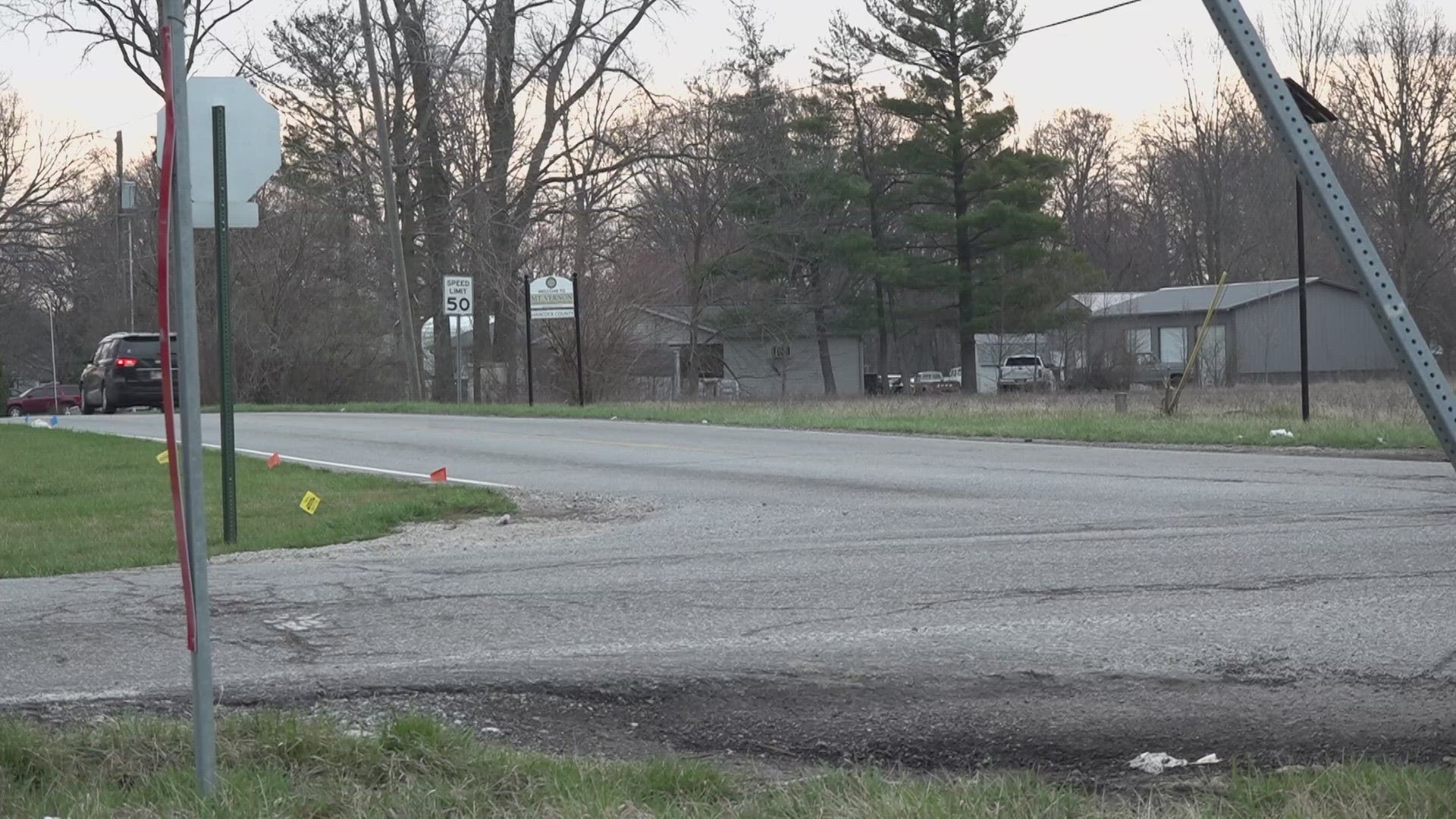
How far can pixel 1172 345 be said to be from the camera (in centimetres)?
6091

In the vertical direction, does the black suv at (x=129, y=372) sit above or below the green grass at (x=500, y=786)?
above

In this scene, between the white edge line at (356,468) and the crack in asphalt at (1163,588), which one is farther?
the white edge line at (356,468)

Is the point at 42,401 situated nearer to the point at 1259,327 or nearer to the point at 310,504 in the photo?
the point at 1259,327

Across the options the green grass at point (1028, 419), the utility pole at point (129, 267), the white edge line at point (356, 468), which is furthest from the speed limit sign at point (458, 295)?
the utility pole at point (129, 267)

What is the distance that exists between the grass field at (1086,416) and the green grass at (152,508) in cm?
992

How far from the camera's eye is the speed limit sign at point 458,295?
31828 millimetres

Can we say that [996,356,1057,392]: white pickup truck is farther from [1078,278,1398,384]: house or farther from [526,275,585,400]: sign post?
[526,275,585,400]: sign post

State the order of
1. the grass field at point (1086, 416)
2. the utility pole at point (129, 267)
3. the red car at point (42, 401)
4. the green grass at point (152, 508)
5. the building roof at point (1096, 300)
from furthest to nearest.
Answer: the red car at point (42, 401), the building roof at point (1096, 300), the utility pole at point (129, 267), the grass field at point (1086, 416), the green grass at point (152, 508)

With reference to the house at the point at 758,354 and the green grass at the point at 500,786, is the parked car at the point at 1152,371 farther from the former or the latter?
the green grass at the point at 500,786

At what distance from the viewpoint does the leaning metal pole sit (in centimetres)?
396

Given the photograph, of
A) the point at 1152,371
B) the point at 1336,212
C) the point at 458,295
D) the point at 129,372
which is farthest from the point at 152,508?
the point at 1152,371

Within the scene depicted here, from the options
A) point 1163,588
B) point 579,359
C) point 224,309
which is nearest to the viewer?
point 1163,588

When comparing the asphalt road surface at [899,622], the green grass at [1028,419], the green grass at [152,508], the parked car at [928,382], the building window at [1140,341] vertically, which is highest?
the building window at [1140,341]

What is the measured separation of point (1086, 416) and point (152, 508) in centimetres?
1632
